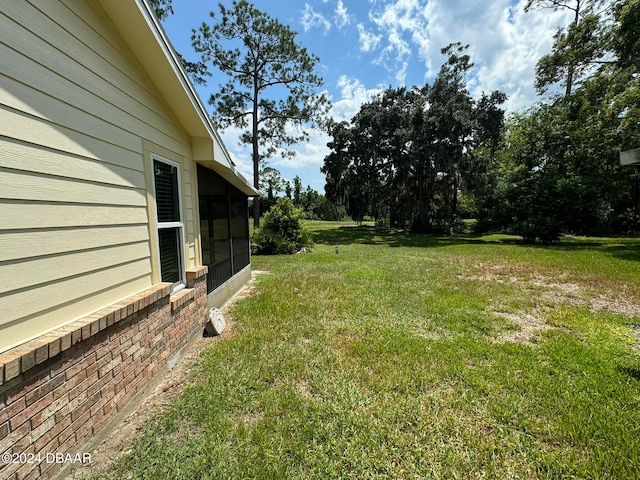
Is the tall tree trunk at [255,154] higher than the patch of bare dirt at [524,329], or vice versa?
the tall tree trunk at [255,154]

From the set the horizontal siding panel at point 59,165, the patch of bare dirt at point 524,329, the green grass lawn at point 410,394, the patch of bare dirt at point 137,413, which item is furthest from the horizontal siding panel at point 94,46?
the patch of bare dirt at point 524,329

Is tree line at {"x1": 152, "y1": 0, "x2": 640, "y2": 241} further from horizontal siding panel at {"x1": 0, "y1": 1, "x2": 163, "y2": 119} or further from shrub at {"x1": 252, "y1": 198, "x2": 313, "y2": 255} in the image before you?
horizontal siding panel at {"x1": 0, "y1": 1, "x2": 163, "y2": 119}

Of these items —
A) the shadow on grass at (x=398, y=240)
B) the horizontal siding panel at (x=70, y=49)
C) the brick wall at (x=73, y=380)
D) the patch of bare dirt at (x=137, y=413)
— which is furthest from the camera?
the shadow on grass at (x=398, y=240)

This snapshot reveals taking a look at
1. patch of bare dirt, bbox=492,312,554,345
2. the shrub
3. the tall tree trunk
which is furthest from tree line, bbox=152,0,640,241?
patch of bare dirt, bbox=492,312,554,345

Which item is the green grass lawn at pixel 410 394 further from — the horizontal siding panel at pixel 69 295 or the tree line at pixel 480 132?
the tree line at pixel 480 132

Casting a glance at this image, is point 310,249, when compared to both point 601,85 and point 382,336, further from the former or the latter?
point 601,85

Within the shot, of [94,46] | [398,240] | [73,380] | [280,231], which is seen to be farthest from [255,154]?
[73,380]

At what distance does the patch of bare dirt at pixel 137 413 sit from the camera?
73.9 inches

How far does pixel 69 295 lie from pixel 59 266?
0.22 meters

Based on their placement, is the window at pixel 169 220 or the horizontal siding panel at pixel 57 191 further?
the window at pixel 169 220

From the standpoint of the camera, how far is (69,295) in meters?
1.89

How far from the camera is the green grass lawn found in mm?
1887

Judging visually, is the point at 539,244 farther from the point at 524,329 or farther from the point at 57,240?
the point at 57,240

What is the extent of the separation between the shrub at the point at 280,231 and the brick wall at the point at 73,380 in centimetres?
886
